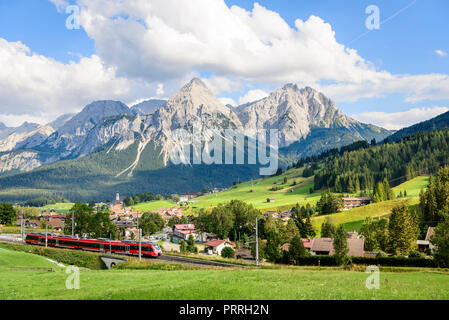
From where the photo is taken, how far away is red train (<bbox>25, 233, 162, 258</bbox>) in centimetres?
6283

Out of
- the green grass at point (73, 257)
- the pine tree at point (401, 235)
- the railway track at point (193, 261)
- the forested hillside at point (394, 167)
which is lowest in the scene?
the green grass at point (73, 257)

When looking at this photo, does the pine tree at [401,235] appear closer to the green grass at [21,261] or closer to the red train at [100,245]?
the red train at [100,245]

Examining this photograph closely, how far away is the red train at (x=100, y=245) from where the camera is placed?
62825 mm

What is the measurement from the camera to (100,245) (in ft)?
227

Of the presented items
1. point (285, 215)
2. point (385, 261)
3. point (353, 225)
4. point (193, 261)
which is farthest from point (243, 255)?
point (285, 215)

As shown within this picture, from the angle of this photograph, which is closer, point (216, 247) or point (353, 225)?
point (216, 247)

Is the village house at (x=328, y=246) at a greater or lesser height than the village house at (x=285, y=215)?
lesser

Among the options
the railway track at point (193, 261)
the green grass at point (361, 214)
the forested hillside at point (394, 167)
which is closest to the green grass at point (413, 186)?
the forested hillside at point (394, 167)

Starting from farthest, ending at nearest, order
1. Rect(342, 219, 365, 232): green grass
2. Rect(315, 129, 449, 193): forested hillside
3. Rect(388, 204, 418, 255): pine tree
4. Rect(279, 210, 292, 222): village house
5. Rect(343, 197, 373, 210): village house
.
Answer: Rect(315, 129, 449, 193): forested hillside → Rect(343, 197, 373, 210): village house → Rect(279, 210, 292, 222): village house → Rect(342, 219, 365, 232): green grass → Rect(388, 204, 418, 255): pine tree

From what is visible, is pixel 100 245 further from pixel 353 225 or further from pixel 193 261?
pixel 353 225

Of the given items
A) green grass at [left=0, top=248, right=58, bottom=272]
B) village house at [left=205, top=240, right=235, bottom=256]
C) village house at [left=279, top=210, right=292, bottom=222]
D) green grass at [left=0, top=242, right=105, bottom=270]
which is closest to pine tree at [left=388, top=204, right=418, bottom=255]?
village house at [left=205, top=240, right=235, bottom=256]

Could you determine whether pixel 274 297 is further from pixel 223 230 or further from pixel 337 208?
pixel 337 208

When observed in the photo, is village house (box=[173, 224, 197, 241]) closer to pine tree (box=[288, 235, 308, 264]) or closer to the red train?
the red train
